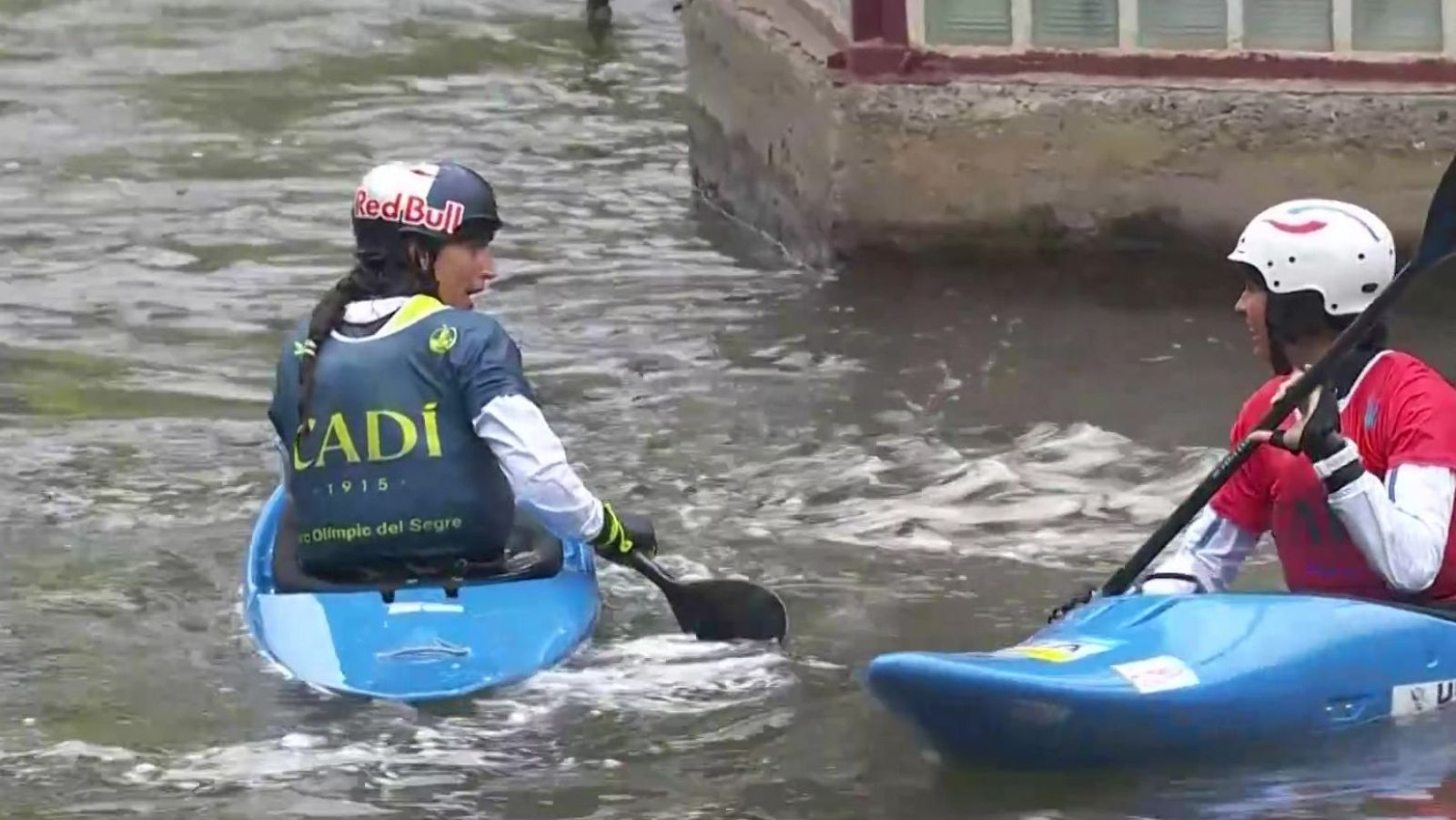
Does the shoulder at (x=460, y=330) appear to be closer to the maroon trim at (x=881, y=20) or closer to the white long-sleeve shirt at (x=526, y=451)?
the white long-sleeve shirt at (x=526, y=451)

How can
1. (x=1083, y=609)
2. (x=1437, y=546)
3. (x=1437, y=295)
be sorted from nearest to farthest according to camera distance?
(x=1437, y=546) < (x=1083, y=609) < (x=1437, y=295)

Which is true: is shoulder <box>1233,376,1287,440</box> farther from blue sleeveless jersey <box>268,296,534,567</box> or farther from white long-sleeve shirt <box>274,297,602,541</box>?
blue sleeveless jersey <box>268,296,534,567</box>

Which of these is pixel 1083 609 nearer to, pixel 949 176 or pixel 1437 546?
pixel 1437 546

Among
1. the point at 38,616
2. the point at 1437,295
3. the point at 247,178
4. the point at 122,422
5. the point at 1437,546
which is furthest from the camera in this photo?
the point at 247,178

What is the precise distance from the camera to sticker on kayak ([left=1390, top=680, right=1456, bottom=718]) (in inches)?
217

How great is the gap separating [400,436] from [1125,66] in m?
4.46

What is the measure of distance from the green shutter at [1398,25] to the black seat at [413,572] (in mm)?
4264

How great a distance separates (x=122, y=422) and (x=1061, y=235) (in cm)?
353

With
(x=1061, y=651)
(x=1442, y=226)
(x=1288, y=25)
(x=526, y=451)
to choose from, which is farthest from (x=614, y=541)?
(x=1288, y=25)

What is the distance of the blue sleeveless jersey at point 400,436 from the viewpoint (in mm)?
6000

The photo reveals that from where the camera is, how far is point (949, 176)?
32.5 feet

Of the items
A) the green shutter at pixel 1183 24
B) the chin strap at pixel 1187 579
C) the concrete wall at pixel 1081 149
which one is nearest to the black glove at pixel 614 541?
the chin strap at pixel 1187 579

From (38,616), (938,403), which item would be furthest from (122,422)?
(938,403)

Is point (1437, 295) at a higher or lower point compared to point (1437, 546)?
lower
